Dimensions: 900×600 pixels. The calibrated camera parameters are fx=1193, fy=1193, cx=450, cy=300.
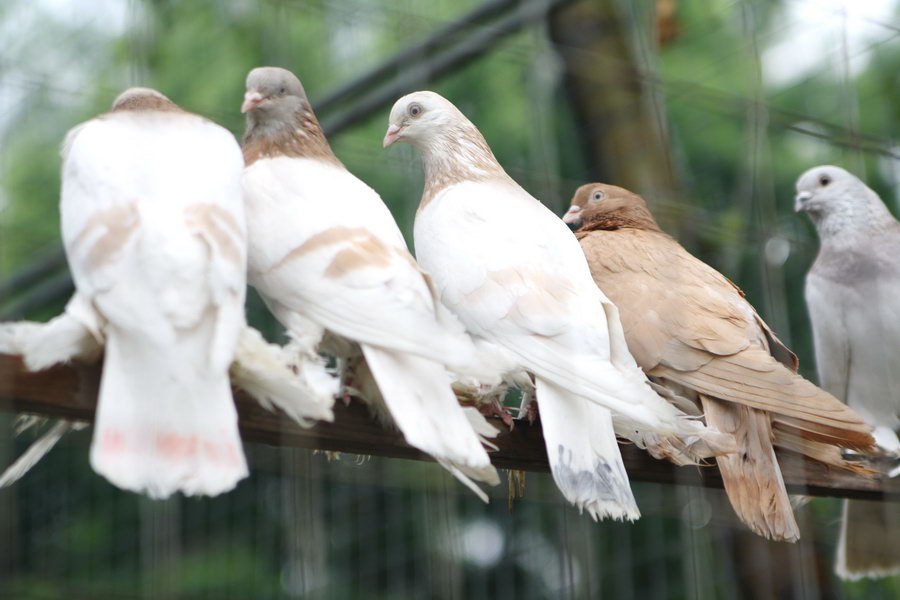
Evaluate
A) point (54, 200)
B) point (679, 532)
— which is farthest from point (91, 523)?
point (679, 532)

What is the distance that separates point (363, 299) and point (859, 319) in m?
2.16

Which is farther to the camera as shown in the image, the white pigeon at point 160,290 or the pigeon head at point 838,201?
the pigeon head at point 838,201

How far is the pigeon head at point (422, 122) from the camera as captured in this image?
296 centimetres

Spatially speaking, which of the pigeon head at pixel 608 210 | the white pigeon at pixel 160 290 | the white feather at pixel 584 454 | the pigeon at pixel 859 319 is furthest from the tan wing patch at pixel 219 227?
the pigeon at pixel 859 319

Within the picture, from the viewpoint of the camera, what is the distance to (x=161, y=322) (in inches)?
71.9

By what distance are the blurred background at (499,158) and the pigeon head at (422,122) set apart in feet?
2.72

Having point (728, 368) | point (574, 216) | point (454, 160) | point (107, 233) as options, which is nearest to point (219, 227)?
point (107, 233)

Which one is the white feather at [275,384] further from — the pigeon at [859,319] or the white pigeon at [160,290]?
the pigeon at [859,319]

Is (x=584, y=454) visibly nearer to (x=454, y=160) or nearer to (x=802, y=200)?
(x=454, y=160)

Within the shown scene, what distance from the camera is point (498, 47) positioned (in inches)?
183

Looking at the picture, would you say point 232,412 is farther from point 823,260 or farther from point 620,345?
point 823,260

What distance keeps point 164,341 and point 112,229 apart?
26cm

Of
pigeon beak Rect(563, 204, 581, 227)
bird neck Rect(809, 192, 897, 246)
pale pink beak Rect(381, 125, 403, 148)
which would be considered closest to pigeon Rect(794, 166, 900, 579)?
bird neck Rect(809, 192, 897, 246)

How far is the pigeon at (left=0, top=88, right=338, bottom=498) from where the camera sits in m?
1.73
